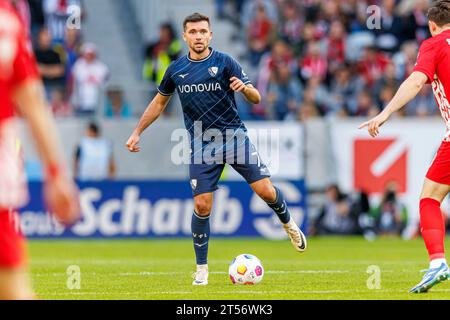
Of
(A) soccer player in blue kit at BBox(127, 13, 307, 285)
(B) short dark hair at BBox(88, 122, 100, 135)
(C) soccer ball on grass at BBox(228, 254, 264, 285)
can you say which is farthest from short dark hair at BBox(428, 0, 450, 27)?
(B) short dark hair at BBox(88, 122, 100, 135)

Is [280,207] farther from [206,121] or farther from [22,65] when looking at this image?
[22,65]

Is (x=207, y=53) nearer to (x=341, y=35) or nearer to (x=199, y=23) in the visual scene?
(x=199, y=23)

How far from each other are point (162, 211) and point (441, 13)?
11460 mm

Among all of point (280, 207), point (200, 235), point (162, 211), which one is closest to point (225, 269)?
point (280, 207)

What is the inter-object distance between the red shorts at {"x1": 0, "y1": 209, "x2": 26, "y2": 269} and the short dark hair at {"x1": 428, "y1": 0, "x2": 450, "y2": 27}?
565 centimetres

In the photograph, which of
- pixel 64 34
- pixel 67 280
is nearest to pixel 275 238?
pixel 64 34

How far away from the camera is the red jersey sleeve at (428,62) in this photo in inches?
389

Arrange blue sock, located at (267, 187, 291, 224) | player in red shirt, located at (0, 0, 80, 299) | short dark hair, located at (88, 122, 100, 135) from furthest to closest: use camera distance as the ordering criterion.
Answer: short dark hair, located at (88, 122, 100, 135)
blue sock, located at (267, 187, 291, 224)
player in red shirt, located at (0, 0, 80, 299)

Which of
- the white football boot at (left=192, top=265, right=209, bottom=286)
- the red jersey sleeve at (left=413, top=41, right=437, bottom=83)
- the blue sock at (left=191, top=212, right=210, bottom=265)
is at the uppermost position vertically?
the red jersey sleeve at (left=413, top=41, right=437, bottom=83)

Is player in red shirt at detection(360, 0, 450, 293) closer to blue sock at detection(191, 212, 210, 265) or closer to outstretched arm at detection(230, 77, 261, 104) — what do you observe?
outstretched arm at detection(230, 77, 261, 104)

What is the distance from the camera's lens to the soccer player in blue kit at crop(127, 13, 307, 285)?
11.4m

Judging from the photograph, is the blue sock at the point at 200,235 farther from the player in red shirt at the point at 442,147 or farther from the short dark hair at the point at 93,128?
the short dark hair at the point at 93,128

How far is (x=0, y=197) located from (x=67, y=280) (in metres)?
6.25

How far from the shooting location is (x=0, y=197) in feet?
18.7
